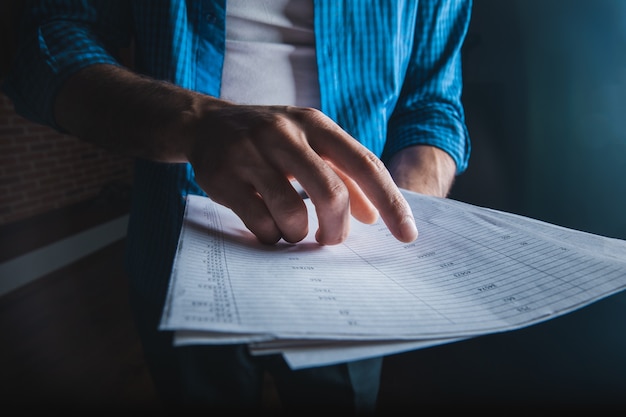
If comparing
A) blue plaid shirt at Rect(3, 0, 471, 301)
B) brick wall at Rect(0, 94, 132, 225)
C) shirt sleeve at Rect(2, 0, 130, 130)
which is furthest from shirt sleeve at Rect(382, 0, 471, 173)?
brick wall at Rect(0, 94, 132, 225)

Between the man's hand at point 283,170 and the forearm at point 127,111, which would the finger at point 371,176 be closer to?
the man's hand at point 283,170

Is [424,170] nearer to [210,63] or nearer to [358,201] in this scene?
[358,201]

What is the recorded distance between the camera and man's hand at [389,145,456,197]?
1.99 feet

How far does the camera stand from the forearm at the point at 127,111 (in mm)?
384

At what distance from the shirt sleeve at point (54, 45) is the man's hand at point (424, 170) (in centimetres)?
46

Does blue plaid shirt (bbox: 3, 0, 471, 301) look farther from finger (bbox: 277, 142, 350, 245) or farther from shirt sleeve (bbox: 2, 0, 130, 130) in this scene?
finger (bbox: 277, 142, 350, 245)

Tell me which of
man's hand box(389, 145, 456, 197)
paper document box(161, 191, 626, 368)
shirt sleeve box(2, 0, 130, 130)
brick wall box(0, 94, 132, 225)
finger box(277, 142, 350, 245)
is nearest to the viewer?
paper document box(161, 191, 626, 368)

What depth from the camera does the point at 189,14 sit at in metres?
0.56

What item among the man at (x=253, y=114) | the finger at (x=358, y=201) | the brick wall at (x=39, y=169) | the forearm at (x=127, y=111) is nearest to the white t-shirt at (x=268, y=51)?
the man at (x=253, y=114)

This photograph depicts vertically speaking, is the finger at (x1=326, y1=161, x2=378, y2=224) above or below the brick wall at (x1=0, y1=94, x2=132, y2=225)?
above

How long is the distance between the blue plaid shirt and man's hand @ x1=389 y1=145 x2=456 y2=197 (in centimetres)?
2

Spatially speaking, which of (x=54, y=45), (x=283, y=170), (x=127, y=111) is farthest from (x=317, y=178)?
(x=54, y=45)

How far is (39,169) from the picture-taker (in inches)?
120

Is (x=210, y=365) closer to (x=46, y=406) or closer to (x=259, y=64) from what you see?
(x=259, y=64)
